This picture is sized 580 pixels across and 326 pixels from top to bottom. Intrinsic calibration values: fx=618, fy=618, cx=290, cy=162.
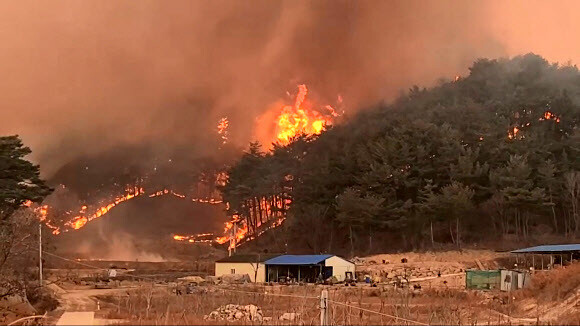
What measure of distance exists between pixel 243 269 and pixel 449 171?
79.7ft

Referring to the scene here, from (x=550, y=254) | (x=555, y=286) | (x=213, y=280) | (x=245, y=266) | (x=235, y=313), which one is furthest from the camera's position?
(x=245, y=266)

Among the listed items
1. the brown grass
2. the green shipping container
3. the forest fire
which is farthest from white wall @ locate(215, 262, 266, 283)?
the forest fire

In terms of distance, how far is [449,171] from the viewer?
6569 cm

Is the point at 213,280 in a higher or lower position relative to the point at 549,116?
lower

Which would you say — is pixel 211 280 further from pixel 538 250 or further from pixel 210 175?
pixel 210 175

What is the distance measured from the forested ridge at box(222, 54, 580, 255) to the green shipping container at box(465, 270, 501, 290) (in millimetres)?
18101

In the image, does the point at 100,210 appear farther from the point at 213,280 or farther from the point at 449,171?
the point at 449,171

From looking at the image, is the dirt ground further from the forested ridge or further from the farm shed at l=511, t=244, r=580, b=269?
the forested ridge

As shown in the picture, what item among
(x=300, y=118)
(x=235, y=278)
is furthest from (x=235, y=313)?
(x=300, y=118)

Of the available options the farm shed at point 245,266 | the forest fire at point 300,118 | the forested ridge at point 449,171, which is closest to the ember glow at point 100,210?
the forest fire at point 300,118

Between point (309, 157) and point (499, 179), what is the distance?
1136 inches

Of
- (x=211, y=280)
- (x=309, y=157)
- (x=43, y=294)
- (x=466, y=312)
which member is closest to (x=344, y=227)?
(x=309, y=157)

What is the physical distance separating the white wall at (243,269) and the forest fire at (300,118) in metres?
48.4

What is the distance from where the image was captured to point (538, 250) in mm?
45469
